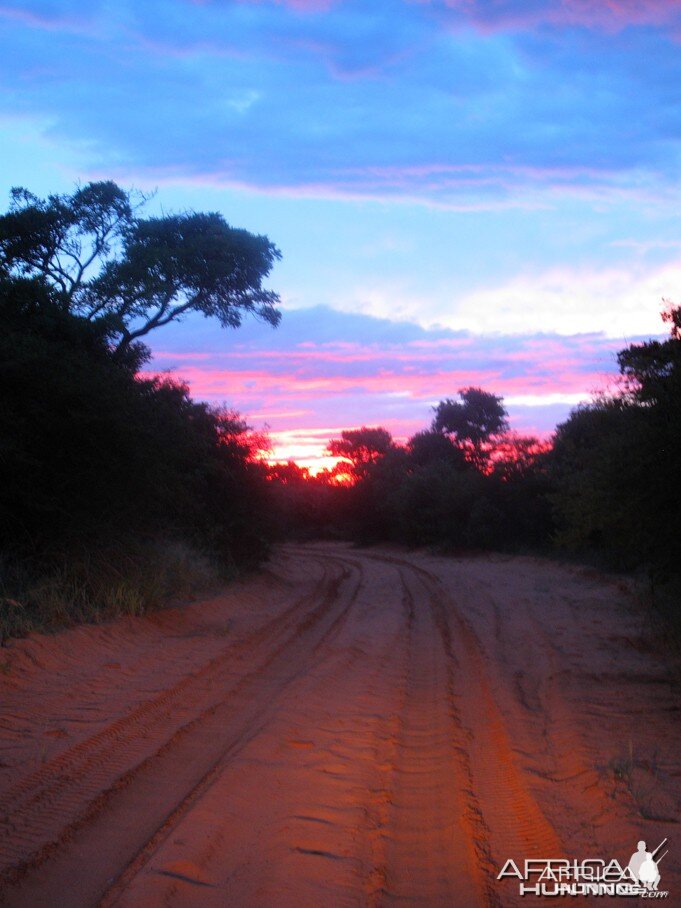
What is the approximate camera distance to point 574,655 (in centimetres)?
1178

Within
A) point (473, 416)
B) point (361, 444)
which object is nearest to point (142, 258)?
point (473, 416)

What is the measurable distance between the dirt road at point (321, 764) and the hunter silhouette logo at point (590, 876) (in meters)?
0.08

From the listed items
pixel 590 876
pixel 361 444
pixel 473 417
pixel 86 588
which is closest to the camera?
pixel 590 876

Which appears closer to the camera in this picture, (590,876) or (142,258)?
(590,876)

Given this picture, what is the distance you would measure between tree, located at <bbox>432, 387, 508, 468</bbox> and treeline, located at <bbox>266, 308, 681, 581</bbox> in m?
0.09

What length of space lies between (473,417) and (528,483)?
80.9ft

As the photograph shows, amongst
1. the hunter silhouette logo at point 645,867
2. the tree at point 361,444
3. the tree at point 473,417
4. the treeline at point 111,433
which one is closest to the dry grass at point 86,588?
the treeline at point 111,433

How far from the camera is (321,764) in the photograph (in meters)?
6.55

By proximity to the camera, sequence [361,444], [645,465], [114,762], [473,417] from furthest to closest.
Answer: [361,444], [473,417], [645,465], [114,762]

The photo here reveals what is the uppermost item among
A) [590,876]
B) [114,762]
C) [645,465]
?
[645,465]

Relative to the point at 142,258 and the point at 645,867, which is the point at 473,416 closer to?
the point at 142,258

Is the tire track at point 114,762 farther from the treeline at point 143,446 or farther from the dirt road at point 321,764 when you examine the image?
the treeline at point 143,446

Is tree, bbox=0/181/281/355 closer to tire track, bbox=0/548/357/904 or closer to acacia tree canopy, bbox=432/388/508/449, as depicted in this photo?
tire track, bbox=0/548/357/904

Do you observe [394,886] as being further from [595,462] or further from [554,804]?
[595,462]
